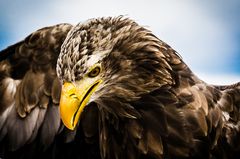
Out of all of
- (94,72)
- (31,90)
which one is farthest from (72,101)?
(31,90)

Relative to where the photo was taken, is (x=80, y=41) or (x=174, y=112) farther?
(x=174, y=112)

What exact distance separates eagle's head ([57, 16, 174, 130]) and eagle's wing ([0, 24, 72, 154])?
0.51 feet

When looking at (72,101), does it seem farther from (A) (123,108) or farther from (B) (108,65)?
(A) (123,108)

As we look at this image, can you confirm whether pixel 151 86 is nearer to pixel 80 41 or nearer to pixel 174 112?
pixel 174 112

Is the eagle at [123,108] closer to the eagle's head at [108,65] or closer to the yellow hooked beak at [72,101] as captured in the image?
the eagle's head at [108,65]

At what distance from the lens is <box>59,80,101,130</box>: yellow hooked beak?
7.90ft

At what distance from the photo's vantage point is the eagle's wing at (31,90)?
266 cm

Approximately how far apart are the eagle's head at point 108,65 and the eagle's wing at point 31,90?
0.15 m

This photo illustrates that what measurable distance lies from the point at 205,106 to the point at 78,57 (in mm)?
610

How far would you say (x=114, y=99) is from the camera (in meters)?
2.72

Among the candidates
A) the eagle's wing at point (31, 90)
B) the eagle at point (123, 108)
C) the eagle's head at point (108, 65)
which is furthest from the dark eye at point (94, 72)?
the eagle's wing at point (31, 90)

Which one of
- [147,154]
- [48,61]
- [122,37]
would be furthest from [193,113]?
[48,61]

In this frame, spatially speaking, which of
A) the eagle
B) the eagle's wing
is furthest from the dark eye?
the eagle's wing

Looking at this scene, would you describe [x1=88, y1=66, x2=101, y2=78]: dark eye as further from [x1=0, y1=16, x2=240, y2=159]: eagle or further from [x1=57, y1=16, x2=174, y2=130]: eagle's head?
[x1=0, y1=16, x2=240, y2=159]: eagle
